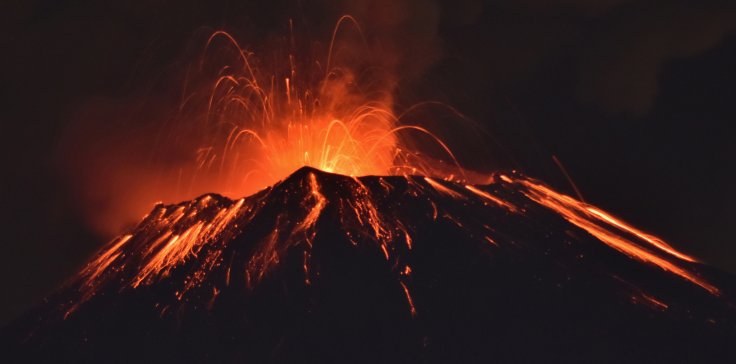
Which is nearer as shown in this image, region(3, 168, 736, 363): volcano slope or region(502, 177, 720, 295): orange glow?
region(3, 168, 736, 363): volcano slope

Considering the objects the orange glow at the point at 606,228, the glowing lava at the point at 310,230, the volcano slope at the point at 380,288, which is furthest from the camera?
the orange glow at the point at 606,228

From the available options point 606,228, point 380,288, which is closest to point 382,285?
point 380,288

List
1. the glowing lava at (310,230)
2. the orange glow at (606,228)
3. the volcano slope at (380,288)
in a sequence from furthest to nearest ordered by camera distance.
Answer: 1. the orange glow at (606,228)
2. the glowing lava at (310,230)
3. the volcano slope at (380,288)

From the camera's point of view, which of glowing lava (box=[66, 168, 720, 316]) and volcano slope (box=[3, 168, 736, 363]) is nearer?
volcano slope (box=[3, 168, 736, 363])

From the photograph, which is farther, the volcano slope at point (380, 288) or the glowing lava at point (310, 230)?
the glowing lava at point (310, 230)

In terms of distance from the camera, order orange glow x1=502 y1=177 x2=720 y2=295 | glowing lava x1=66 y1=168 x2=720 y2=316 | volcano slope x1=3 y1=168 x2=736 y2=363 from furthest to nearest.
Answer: orange glow x1=502 y1=177 x2=720 y2=295, glowing lava x1=66 y1=168 x2=720 y2=316, volcano slope x1=3 y1=168 x2=736 y2=363

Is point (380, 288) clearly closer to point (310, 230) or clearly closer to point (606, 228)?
point (310, 230)

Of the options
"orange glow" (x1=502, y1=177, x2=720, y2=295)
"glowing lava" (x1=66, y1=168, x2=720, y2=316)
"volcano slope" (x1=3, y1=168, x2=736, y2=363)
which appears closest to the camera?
"volcano slope" (x1=3, y1=168, x2=736, y2=363)

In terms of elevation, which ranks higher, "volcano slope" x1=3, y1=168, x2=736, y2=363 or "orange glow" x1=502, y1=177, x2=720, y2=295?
"orange glow" x1=502, y1=177, x2=720, y2=295
